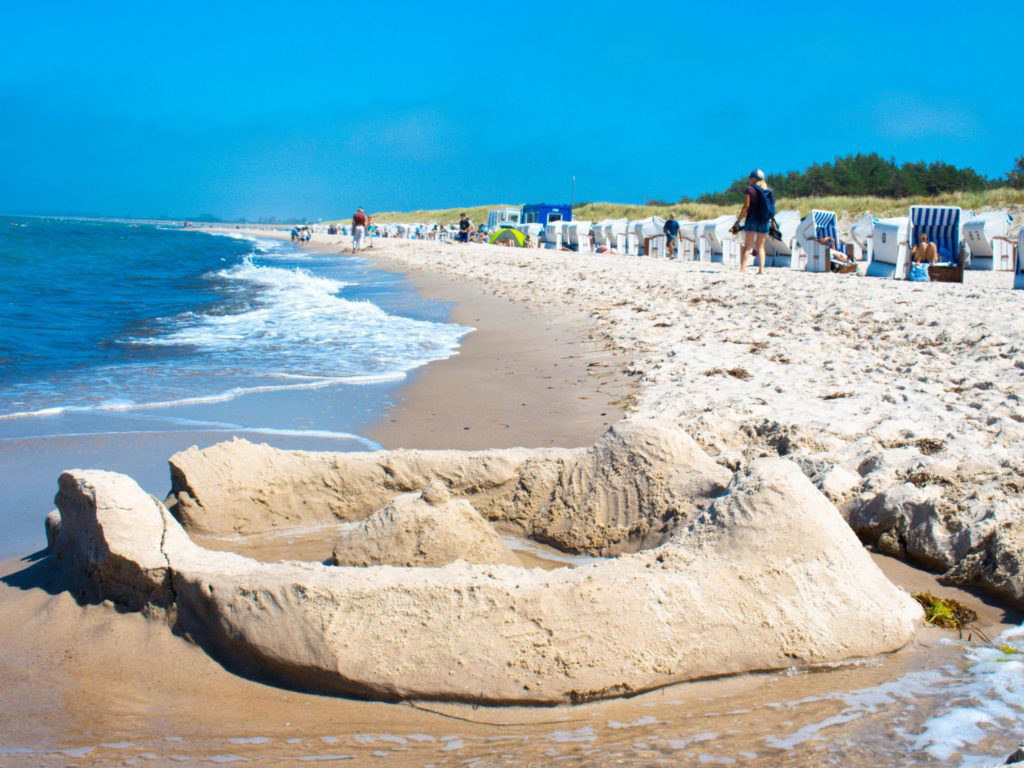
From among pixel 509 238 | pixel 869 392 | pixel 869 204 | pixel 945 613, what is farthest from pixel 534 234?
A: pixel 945 613

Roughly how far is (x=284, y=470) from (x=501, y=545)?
113 centimetres

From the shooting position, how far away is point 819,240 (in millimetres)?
15547

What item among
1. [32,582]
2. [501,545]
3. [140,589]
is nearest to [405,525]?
[501,545]

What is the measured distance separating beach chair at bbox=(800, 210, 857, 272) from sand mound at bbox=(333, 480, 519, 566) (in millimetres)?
13599

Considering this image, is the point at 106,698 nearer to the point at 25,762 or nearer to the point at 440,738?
the point at 25,762

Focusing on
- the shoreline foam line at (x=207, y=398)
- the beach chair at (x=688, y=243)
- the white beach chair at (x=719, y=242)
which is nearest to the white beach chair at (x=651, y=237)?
the beach chair at (x=688, y=243)

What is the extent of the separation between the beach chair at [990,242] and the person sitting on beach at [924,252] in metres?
1.87

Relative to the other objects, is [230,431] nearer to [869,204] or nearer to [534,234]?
[869,204]

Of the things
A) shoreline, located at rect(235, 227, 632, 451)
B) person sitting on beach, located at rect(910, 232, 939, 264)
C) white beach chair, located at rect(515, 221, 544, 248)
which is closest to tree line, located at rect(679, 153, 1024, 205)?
white beach chair, located at rect(515, 221, 544, 248)

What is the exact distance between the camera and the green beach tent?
3616 centimetres

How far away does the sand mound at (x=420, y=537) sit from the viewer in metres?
3.21

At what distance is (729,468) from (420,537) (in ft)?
5.26

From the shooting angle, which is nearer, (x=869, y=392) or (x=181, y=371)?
(x=869, y=392)

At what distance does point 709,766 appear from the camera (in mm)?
2143
